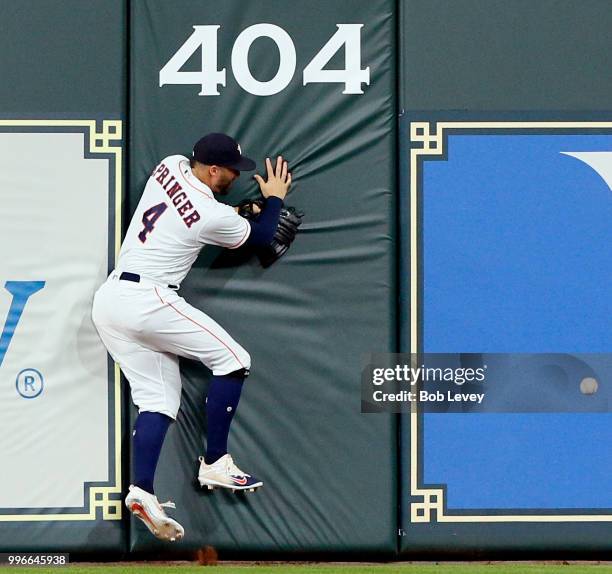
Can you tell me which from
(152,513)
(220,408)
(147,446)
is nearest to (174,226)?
(220,408)

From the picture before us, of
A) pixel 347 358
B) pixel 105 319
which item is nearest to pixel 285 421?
pixel 347 358

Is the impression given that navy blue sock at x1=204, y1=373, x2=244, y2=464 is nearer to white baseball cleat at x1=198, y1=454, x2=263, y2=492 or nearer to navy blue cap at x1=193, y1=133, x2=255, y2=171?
white baseball cleat at x1=198, y1=454, x2=263, y2=492

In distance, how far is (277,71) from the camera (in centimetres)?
736

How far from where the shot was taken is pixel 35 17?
7336 mm

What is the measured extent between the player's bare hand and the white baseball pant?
75 centimetres

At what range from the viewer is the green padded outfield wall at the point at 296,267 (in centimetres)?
729

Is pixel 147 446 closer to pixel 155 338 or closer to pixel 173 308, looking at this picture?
pixel 155 338

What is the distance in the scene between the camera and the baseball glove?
23.8ft

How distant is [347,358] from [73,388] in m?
1.49

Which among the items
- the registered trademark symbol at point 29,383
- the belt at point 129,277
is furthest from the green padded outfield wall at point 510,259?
the registered trademark symbol at point 29,383

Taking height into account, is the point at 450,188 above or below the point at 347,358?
above

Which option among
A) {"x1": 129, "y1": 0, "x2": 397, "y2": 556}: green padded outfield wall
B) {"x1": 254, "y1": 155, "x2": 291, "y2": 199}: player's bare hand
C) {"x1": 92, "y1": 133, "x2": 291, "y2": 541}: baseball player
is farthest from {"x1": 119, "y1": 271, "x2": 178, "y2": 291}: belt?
{"x1": 254, "y1": 155, "x2": 291, "y2": 199}: player's bare hand

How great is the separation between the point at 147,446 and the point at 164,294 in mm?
794

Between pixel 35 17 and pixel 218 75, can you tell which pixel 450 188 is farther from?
pixel 35 17
